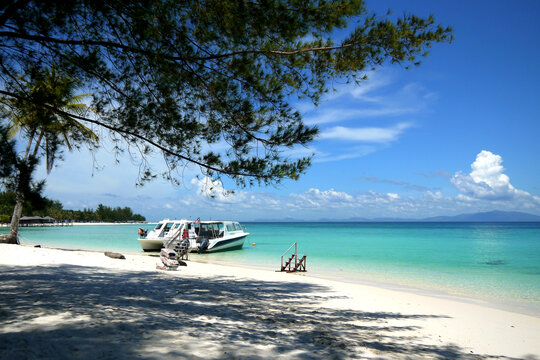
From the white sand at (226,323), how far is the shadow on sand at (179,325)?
1 centimetres

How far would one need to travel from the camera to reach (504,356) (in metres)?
4.88

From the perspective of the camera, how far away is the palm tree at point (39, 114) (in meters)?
5.12

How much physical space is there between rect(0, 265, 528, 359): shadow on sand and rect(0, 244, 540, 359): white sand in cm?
1

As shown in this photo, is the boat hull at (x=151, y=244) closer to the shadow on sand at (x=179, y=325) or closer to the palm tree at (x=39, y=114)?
the shadow on sand at (x=179, y=325)

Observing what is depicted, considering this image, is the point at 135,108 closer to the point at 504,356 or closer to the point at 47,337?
the point at 47,337

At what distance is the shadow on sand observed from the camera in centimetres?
367

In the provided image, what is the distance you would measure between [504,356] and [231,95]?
5.51 meters

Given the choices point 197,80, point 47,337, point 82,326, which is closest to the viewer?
point 47,337

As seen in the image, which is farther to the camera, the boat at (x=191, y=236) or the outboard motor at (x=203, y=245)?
the outboard motor at (x=203, y=245)

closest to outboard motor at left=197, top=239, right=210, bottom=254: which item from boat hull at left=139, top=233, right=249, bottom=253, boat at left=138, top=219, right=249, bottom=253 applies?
boat at left=138, top=219, right=249, bottom=253

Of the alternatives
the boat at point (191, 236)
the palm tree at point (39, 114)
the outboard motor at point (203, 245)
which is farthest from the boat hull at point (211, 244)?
the palm tree at point (39, 114)

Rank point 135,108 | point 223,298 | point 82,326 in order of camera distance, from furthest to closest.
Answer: point 223,298, point 135,108, point 82,326

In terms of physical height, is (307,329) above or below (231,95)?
below

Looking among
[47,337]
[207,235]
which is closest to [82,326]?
[47,337]
